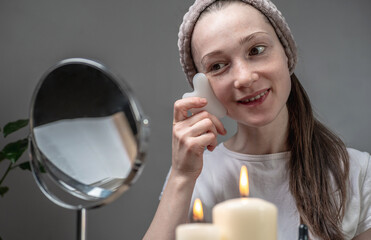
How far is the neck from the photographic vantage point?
1.21 metres

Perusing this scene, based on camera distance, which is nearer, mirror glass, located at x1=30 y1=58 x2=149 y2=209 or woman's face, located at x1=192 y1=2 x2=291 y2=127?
mirror glass, located at x1=30 y1=58 x2=149 y2=209

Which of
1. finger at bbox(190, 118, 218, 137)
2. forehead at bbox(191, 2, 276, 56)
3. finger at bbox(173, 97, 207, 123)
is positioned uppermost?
forehead at bbox(191, 2, 276, 56)

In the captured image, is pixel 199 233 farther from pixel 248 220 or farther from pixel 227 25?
pixel 227 25

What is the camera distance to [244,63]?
3.17 ft

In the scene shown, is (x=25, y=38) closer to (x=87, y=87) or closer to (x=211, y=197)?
(x=211, y=197)

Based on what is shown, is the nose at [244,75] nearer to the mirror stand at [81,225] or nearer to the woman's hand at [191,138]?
the woman's hand at [191,138]

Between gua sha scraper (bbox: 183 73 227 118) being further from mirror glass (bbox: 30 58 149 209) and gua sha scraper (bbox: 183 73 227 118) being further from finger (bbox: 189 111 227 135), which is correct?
mirror glass (bbox: 30 58 149 209)

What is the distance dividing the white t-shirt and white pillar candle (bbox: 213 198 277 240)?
824 mm

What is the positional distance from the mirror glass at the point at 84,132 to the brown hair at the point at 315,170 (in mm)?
716

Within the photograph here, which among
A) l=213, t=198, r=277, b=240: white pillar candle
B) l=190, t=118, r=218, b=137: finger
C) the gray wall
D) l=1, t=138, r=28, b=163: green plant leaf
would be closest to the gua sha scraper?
l=190, t=118, r=218, b=137: finger

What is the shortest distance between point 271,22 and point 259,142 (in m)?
0.37

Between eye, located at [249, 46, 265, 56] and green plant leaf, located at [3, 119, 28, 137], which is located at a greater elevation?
eye, located at [249, 46, 265, 56]

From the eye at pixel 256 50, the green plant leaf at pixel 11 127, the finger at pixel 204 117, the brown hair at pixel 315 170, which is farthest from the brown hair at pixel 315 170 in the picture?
the green plant leaf at pixel 11 127

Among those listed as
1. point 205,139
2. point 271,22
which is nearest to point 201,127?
point 205,139
